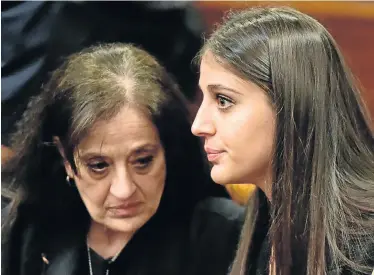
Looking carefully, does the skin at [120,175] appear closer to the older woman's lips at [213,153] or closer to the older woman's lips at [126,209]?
the older woman's lips at [126,209]

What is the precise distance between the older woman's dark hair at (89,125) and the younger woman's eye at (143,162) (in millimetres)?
32

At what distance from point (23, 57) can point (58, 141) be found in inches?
6.6

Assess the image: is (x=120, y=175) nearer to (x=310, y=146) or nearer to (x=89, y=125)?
(x=89, y=125)

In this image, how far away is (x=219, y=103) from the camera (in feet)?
2.88

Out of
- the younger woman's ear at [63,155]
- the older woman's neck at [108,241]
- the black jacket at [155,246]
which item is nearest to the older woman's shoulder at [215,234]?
the black jacket at [155,246]

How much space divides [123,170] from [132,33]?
23 cm

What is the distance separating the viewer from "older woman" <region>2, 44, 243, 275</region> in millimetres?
985

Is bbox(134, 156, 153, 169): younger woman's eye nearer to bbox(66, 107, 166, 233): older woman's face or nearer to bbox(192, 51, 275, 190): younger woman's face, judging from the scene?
bbox(66, 107, 166, 233): older woman's face

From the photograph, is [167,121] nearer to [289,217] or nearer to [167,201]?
[167,201]

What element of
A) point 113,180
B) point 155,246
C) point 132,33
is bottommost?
point 155,246

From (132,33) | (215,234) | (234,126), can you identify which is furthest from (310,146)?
(132,33)

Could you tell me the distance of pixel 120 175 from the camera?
984 millimetres

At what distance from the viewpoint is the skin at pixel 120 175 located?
98 centimetres

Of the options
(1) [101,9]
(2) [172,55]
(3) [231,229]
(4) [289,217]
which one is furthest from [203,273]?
(1) [101,9]
